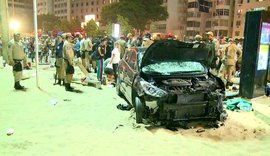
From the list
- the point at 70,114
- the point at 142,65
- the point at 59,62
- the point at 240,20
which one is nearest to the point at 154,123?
the point at 142,65

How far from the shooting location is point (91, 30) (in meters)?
68.9

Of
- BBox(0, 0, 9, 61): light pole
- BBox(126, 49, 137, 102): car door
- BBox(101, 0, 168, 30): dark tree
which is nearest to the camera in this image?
BBox(126, 49, 137, 102): car door

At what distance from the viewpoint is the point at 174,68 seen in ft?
25.1

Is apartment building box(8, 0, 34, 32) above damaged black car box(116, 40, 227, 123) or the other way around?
above

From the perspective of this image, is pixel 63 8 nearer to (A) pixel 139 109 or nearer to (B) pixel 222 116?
(A) pixel 139 109

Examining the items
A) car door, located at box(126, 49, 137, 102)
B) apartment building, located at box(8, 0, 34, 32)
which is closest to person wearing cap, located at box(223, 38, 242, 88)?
car door, located at box(126, 49, 137, 102)

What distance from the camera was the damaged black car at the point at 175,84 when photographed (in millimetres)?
6734

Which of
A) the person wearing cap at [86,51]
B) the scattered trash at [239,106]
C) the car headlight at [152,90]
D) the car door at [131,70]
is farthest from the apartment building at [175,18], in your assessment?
the car headlight at [152,90]

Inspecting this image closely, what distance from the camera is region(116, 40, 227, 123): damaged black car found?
22.1 ft

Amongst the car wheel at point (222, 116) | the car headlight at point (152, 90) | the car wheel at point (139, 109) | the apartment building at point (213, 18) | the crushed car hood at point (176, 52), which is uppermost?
the apartment building at point (213, 18)

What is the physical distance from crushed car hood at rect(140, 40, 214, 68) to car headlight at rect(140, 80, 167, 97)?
75cm

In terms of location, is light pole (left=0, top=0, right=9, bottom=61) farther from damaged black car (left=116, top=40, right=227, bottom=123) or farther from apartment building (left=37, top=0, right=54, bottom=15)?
apartment building (left=37, top=0, right=54, bottom=15)

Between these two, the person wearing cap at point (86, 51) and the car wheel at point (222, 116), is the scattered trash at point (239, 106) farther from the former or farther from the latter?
the person wearing cap at point (86, 51)

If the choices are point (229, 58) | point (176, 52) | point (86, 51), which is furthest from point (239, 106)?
point (86, 51)
